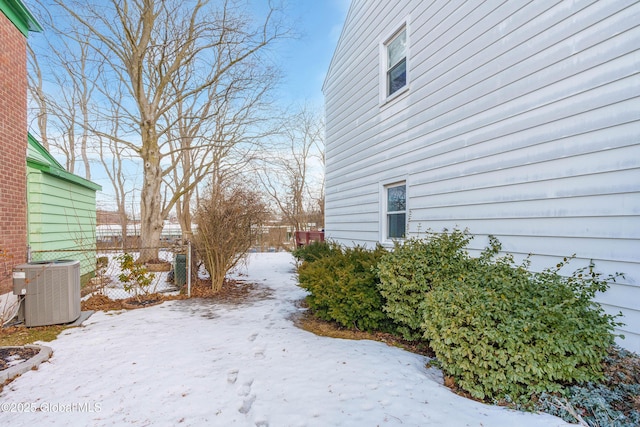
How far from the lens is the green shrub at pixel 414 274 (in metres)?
3.64

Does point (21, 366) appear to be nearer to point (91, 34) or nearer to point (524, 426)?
point (524, 426)

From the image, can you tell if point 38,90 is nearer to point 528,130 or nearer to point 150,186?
point 150,186

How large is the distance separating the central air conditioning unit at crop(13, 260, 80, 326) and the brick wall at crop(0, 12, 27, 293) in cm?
59

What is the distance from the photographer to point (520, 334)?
2.46 metres

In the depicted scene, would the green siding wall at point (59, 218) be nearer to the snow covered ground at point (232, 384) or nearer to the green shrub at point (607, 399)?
the snow covered ground at point (232, 384)

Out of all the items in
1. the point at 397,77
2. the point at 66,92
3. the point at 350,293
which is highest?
the point at 66,92

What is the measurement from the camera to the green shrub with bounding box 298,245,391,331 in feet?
13.5

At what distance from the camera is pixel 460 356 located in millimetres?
2686

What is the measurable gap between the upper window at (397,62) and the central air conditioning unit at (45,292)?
626 centimetres

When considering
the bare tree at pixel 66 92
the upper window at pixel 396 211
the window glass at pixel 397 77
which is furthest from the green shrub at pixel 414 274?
the bare tree at pixel 66 92

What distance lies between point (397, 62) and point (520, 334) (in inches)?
214

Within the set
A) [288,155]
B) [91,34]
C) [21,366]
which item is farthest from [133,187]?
[21,366]

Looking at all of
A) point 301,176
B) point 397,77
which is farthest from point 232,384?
point 301,176

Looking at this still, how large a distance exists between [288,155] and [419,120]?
53.8 feet
